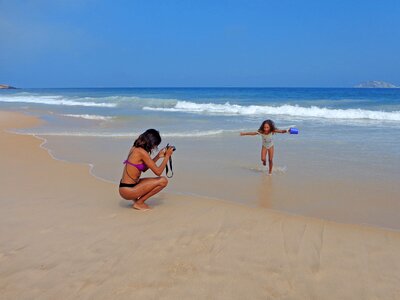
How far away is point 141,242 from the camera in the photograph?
3.92 metres

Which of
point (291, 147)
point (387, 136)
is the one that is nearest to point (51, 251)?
point (291, 147)

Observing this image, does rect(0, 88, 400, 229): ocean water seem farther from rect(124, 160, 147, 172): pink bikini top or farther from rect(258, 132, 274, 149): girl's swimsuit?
rect(124, 160, 147, 172): pink bikini top

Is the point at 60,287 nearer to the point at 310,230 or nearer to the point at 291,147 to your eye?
the point at 310,230

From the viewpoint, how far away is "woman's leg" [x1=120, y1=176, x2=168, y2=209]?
494cm

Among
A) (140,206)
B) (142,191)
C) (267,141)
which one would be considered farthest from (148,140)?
(267,141)

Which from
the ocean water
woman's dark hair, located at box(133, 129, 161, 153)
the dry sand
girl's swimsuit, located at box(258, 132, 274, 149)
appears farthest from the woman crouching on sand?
girl's swimsuit, located at box(258, 132, 274, 149)

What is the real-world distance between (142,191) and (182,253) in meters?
1.49

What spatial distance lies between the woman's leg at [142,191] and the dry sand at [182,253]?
16 cm

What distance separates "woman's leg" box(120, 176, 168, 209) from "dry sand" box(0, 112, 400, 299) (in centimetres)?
16

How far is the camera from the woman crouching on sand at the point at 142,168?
4715 mm

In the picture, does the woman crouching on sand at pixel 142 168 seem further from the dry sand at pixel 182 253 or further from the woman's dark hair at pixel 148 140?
the dry sand at pixel 182 253

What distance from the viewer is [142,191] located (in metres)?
4.96

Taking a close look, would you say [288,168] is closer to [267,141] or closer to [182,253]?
[267,141]

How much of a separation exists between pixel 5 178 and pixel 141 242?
12.5ft
